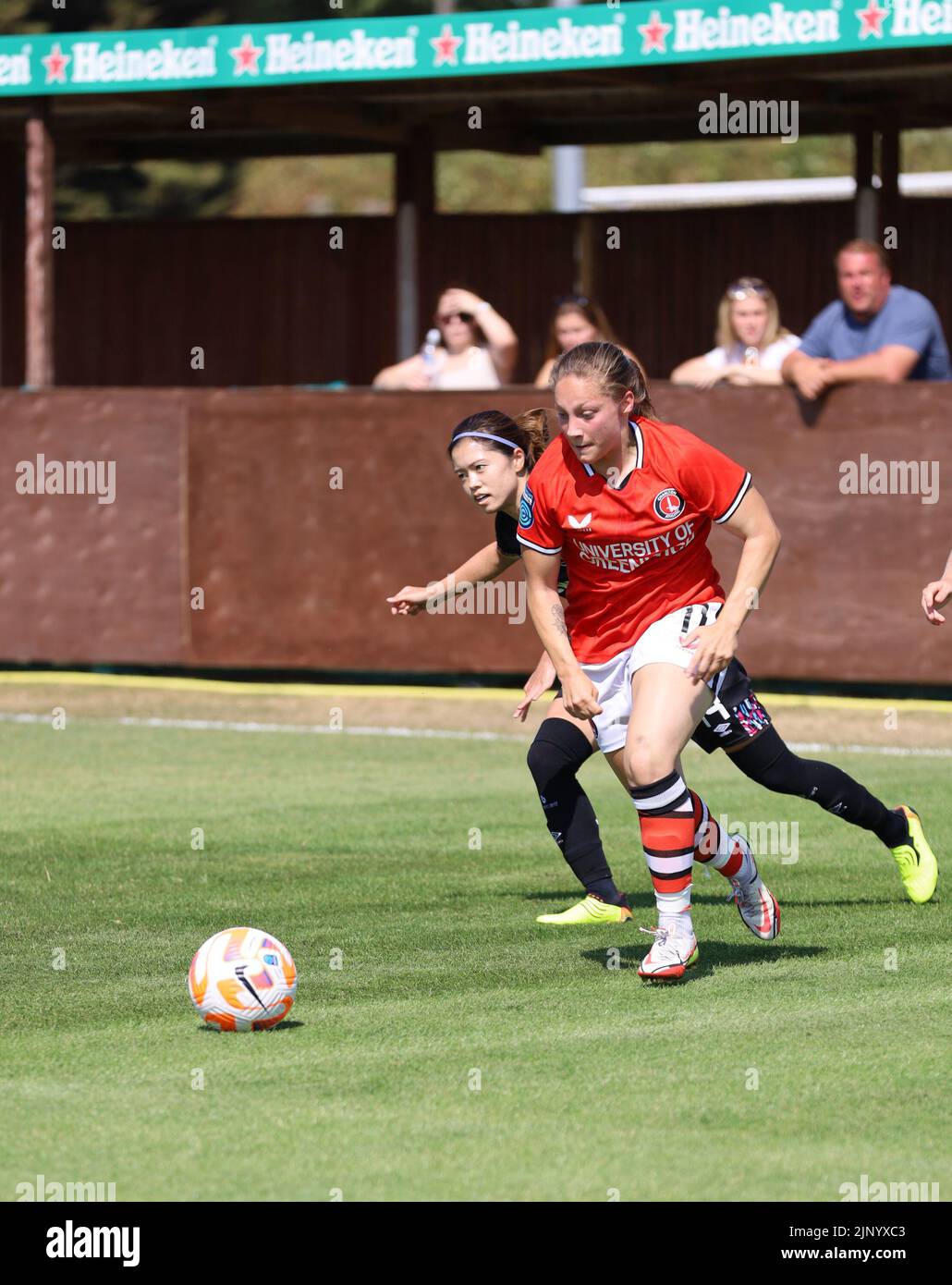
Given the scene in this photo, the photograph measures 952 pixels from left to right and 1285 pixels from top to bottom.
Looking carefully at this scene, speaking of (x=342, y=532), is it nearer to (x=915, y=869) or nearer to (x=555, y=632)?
(x=915, y=869)

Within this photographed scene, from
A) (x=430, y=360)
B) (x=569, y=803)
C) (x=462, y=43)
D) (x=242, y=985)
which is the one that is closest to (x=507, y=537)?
(x=569, y=803)

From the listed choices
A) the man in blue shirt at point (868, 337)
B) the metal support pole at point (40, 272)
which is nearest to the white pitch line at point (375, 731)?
the man in blue shirt at point (868, 337)

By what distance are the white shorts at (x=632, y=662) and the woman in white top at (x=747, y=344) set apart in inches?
274

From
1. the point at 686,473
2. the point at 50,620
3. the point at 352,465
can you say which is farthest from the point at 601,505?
the point at 50,620

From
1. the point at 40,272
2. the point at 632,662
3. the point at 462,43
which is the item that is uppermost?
the point at 462,43

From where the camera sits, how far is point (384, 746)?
14.3m

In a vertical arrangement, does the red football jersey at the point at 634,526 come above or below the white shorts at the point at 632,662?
above

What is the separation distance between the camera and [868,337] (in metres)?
14.1

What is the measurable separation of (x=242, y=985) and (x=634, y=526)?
6.13ft

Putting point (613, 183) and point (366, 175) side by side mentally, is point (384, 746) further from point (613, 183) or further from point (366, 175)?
point (366, 175)

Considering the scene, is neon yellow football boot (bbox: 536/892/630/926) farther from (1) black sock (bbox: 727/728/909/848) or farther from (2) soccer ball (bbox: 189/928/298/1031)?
(2) soccer ball (bbox: 189/928/298/1031)

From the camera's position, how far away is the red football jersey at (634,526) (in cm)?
744

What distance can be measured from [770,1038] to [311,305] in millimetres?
16083

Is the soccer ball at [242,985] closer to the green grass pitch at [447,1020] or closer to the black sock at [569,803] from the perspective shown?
the green grass pitch at [447,1020]
